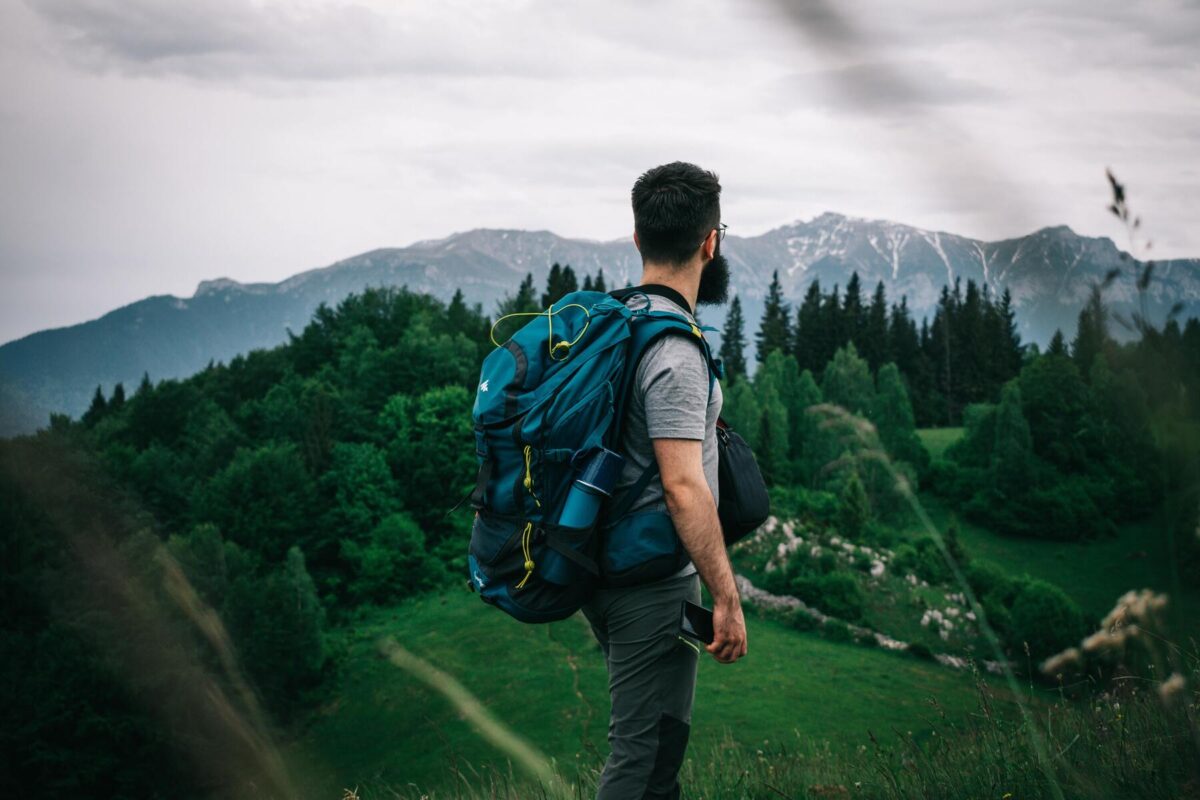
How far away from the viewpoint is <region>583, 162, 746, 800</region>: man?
9.03 feet

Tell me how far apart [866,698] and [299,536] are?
4227 cm

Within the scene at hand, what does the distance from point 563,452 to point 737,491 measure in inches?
29.3

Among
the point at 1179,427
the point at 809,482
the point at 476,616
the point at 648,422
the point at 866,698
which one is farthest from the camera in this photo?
the point at 809,482

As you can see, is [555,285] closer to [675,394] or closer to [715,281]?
[715,281]

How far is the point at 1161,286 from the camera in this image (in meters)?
1.45

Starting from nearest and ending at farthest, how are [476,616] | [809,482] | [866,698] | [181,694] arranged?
1. [866,698]
2. [181,694]
3. [476,616]
4. [809,482]

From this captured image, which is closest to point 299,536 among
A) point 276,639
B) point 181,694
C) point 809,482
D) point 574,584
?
point 276,639

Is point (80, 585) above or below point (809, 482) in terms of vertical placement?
above

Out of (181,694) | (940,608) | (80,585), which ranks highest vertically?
(80,585)

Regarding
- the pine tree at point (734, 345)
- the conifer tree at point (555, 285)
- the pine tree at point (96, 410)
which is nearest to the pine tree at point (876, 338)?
the pine tree at point (734, 345)

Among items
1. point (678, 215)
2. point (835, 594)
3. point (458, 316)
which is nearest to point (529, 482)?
point (678, 215)

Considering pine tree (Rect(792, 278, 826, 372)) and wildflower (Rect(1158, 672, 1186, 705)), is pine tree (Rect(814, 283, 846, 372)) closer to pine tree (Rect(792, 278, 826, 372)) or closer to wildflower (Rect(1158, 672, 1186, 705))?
pine tree (Rect(792, 278, 826, 372))

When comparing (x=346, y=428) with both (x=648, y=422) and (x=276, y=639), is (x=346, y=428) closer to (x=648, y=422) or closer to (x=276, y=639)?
(x=276, y=639)

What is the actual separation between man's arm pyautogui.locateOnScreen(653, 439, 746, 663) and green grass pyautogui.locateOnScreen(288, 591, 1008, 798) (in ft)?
87.4
